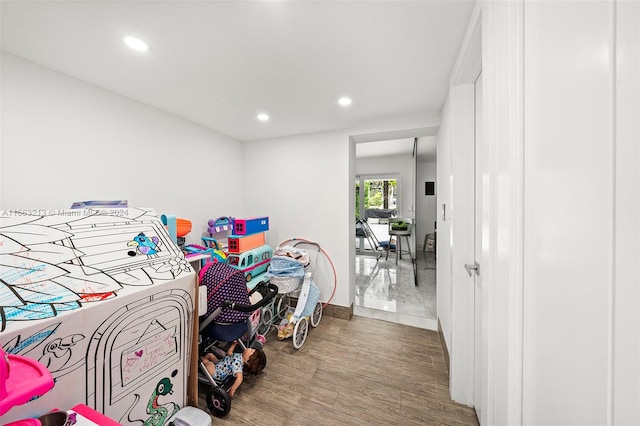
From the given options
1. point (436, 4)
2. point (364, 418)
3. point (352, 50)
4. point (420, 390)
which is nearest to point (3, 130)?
point (352, 50)

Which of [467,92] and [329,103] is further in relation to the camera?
[329,103]

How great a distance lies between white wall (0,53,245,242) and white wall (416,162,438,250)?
5.50 metres

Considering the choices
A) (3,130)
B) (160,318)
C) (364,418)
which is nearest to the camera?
(160,318)

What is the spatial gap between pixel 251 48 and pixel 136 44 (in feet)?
2.23

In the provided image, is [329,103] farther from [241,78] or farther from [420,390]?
[420,390]

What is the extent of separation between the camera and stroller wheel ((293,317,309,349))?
2.16 m

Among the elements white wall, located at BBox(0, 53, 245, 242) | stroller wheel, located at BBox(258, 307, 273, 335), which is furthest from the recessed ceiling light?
stroller wheel, located at BBox(258, 307, 273, 335)

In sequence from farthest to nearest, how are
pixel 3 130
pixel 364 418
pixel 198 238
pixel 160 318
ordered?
pixel 198 238
pixel 364 418
pixel 3 130
pixel 160 318

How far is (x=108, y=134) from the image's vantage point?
6.05ft

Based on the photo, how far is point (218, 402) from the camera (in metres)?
1.49

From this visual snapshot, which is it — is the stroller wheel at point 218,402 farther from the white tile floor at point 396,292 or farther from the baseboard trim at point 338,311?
the white tile floor at point 396,292

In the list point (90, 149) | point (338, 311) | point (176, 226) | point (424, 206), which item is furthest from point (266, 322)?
point (424, 206)

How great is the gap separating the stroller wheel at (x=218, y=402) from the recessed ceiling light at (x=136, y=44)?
2258 mm

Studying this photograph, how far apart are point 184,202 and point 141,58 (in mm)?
1436
